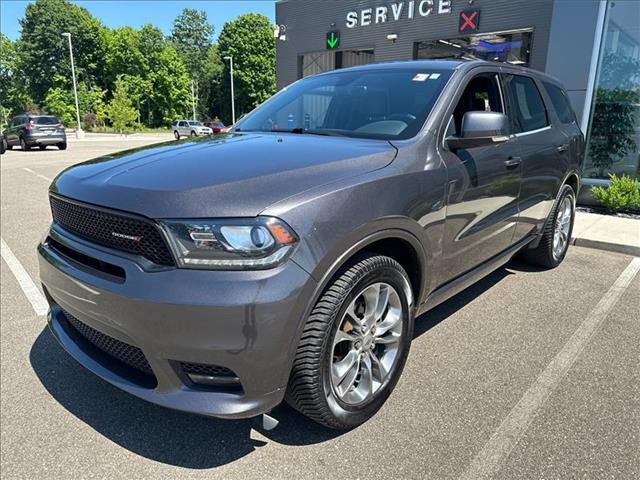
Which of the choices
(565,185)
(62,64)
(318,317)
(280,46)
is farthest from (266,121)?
(62,64)

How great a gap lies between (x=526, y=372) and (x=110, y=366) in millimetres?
2381

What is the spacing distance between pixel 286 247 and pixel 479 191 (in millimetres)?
1648

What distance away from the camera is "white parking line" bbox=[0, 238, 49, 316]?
391cm

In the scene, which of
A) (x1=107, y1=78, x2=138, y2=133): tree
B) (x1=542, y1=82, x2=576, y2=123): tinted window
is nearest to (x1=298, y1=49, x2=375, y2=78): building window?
(x1=542, y1=82, x2=576, y2=123): tinted window

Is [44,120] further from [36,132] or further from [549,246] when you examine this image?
[549,246]

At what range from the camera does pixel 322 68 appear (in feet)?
58.6

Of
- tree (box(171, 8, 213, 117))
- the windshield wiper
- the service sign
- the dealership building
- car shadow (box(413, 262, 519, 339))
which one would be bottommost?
car shadow (box(413, 262, 519, 339))

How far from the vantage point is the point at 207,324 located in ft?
5.92

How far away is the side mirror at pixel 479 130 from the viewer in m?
2.68

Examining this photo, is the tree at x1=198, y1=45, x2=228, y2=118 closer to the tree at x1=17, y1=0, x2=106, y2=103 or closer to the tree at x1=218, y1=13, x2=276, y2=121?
the tree at x1=218, y1=13, x2=276, y2=121

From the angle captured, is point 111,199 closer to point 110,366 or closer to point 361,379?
point 110,366

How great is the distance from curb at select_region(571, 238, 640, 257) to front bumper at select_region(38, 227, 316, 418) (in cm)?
509

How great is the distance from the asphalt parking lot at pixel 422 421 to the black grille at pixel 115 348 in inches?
18.8

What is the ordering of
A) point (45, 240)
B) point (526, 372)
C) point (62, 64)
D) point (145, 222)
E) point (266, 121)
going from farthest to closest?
point (62, 64) → point (266, 121) → point (526, 372) → point (45, 240) → point (145, 222)
